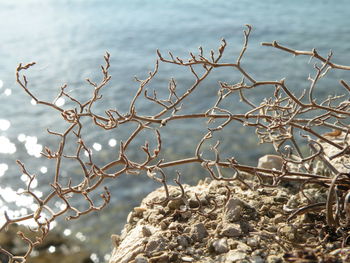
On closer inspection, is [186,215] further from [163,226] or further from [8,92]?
[8,92]

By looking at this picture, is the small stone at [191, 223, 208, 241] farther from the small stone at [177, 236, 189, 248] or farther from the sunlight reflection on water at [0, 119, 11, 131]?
the sunlight reflection on water at [0, 119, 11, 131]

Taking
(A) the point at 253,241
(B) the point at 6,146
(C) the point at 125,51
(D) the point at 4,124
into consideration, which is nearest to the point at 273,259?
(A) the point at 253,241

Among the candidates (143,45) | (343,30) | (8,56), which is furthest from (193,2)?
(8,56)

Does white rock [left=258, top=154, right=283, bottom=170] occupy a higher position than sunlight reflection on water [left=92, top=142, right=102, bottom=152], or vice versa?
white rock [left=258, top=154, right=283, bottom=170]

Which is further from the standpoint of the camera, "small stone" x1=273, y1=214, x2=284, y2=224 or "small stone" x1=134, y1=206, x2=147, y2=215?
"small stone" x1=134, y1=206, x2=147, y2=215

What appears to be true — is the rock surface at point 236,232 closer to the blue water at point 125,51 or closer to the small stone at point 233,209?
the small stone at point 233,209

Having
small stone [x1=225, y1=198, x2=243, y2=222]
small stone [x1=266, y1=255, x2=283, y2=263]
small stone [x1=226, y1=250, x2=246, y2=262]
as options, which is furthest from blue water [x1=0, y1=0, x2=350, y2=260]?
small stone [x1=266, y1=255, x2=283, y2=263]

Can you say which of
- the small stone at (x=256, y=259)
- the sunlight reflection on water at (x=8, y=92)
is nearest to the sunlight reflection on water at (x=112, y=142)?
the sunlight reflection on water at (x=8, y=92)
